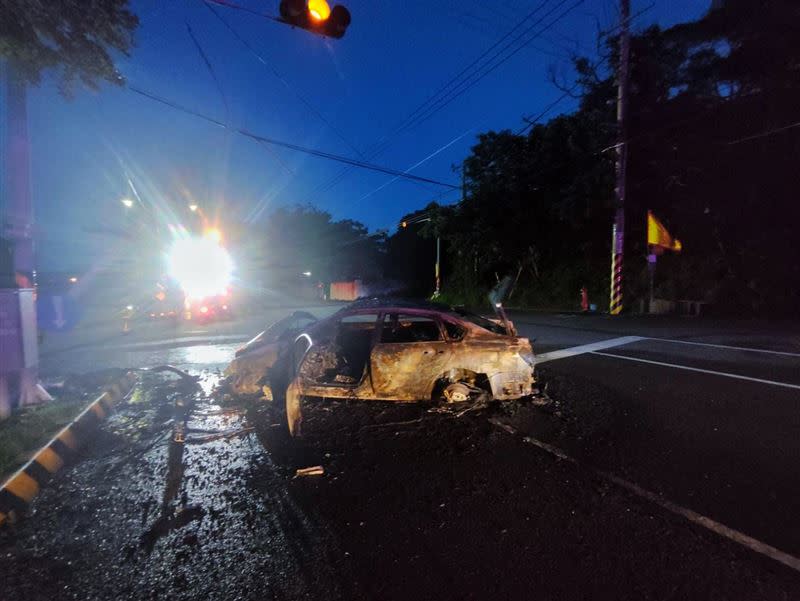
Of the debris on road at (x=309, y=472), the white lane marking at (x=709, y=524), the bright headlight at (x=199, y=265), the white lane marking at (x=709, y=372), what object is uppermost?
the bright headlight at (x=199, y=265)

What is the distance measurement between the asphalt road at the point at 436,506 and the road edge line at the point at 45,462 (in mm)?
140

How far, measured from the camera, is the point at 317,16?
438 centimetres

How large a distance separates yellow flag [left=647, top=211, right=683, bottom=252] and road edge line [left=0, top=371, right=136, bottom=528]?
1801cm

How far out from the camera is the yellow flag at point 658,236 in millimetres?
16969

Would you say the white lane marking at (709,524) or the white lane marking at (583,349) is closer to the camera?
the white lane marking at (709,524)

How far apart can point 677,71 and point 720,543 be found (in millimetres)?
20276

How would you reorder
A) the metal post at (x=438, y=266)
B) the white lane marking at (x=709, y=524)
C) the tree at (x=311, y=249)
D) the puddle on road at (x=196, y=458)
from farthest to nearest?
the tree at (x=311, y=249), the metal post at (x=438, y=266), the puddle on road at (x=196, y=458), the white lane marking at (x=709, y=524)

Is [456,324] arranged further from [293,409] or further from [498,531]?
[498,531]

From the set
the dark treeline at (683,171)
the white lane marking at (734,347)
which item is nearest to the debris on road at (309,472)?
the white lane marking at (734,347)

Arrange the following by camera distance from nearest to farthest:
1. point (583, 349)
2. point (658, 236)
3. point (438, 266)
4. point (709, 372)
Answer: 1. point (709, 372)
2. point (583, 349)
3. point (658, 236)
4. point (438, 266)

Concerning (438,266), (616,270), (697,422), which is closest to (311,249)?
(438,266)

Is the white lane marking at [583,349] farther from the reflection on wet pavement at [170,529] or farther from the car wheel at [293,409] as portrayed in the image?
the reflection on wet pavement at [170,529]

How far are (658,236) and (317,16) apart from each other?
16939 millimetres

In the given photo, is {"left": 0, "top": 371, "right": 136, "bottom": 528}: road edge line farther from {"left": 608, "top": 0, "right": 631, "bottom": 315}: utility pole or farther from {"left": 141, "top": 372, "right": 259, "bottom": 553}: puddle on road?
{"left": 608, "top": 0, "right": 631, "bottom": 315}: utility pole
